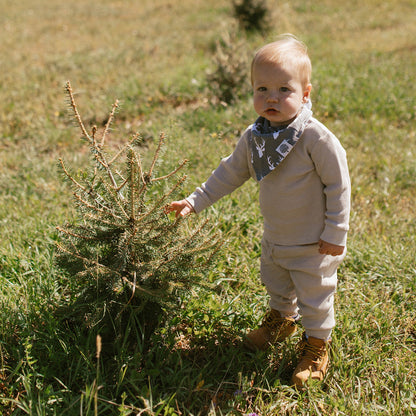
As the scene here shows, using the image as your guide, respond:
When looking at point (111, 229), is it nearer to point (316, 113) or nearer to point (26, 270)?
point (26, 270)

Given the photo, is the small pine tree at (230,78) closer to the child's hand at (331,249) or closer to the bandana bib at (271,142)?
the bandana bib at (271,142)

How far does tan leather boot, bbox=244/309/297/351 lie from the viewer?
236cm

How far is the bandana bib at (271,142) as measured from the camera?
1934 mm

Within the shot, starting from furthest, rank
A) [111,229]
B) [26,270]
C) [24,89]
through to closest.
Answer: [24,89] → [26,270] → [111,229]

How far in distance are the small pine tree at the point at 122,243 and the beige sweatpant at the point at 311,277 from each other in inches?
13.6

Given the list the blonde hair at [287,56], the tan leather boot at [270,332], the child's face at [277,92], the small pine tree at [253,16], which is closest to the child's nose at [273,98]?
the child's face at [277,92]

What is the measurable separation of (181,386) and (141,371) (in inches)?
9.1

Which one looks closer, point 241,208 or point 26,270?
point 26,270

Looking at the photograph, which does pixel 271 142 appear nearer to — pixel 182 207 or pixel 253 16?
pixel 182 207

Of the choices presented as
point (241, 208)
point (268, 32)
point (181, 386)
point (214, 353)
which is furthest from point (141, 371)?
point (268, 32)

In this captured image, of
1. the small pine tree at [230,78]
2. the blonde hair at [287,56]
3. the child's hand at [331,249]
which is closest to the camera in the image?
the blonde hair at [287,56]

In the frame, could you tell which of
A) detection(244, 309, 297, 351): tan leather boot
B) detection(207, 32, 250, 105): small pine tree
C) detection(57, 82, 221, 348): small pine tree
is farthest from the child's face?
detection(207, 32, 250, 105): small pine tree

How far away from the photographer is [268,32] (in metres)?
8.61

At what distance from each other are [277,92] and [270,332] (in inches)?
51.3
